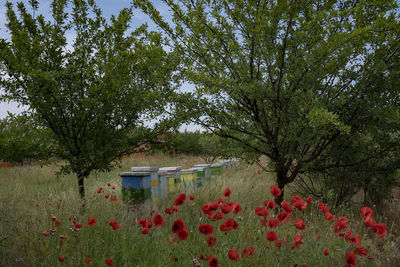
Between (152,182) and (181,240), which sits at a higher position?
(152,182)

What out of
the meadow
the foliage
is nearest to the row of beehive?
the meadow

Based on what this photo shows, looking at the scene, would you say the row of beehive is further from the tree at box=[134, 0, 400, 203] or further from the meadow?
the tree at box=[134, 0, 400, 203]

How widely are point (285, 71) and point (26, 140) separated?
11.7 ft

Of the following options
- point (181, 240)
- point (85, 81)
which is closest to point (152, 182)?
point (85, 81)

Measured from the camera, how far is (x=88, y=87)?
4.58m

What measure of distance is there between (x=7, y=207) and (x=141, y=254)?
2.92 meters

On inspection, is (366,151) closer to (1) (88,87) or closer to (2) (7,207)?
(1) (88,87)

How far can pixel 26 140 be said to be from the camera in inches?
170

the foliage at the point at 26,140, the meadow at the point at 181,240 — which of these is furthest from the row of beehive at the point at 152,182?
the foliage at the point at 26,140

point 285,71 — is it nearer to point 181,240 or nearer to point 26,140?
point 181,240

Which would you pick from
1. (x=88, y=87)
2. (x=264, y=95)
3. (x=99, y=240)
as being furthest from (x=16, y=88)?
(x=264, y=95)

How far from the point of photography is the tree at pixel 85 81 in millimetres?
4297

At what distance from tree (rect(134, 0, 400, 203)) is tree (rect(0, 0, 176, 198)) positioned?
53 cm

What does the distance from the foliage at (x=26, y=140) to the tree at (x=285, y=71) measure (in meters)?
2.06
